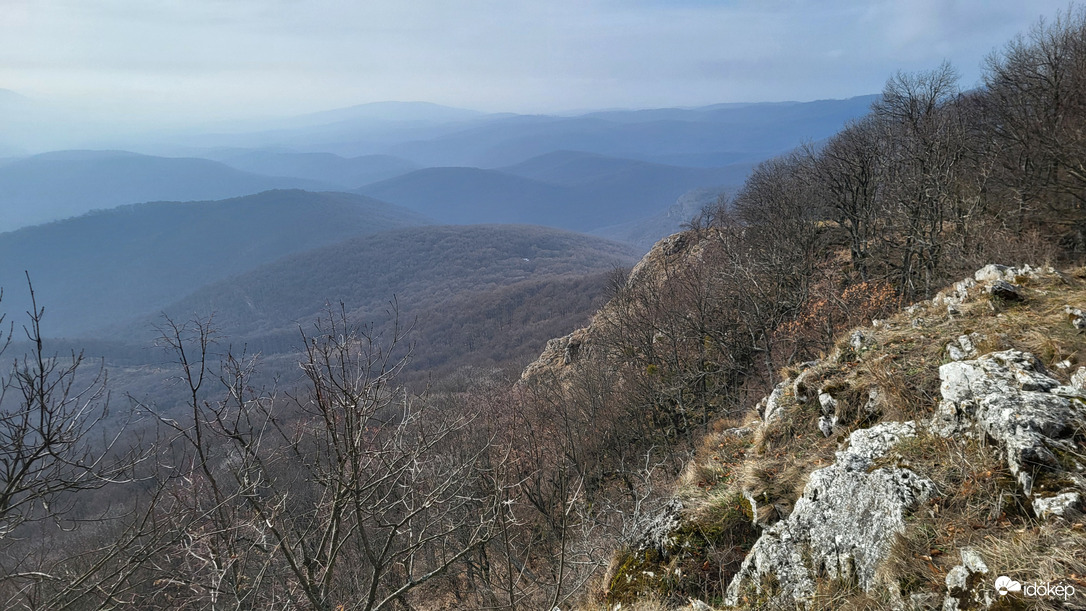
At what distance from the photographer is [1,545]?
6.61 m

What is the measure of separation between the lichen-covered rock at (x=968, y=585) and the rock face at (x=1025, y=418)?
2.27 feet

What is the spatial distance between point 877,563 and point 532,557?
456 inches

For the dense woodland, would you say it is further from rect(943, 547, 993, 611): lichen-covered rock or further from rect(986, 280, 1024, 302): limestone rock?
rect(986, 280, 1024, 302): limestone rock

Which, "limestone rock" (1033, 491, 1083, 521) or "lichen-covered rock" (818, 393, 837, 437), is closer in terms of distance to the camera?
"limestone rock" (1033, 491, 1083, 521)

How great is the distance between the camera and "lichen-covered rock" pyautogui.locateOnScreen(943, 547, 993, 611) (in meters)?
3.07

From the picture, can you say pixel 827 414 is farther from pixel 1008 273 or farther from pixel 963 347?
pixel 1008 273

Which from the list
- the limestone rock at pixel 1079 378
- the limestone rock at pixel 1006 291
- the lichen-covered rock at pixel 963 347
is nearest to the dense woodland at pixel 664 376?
the lichen-covered rock at pixel 963 347

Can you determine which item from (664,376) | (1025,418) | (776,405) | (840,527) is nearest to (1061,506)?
(1025,418)

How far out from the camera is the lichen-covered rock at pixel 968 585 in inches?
121

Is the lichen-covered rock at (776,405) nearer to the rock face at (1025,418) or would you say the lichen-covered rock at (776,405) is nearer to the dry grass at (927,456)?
the dry grass at (927,456)

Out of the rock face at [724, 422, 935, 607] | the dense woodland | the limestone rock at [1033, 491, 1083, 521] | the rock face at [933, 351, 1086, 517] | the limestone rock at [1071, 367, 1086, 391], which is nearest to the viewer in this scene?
the limestone rock at [1033, 491, 1083, 521]

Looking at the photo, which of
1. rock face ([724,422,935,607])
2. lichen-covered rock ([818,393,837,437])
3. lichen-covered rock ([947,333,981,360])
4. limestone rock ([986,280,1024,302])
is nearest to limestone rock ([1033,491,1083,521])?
rock face ([724,422,935,607])

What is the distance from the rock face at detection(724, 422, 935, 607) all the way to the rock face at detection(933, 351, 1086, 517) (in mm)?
521

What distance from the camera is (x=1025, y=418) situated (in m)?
3.96
